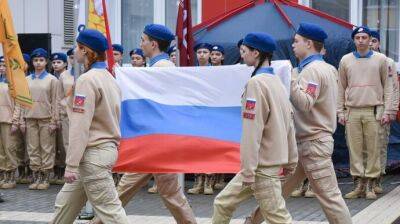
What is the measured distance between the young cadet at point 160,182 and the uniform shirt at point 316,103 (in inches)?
48.5

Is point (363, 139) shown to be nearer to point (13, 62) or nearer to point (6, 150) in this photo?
point (13, 62)

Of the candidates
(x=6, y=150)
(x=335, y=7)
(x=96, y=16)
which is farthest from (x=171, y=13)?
(x=96, y=16)

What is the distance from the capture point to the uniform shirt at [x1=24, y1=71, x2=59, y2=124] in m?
13.0

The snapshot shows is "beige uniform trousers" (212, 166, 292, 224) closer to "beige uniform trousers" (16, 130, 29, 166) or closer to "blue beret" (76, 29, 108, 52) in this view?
"blue beret" (76, 29, 108, 52)

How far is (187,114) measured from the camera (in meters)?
8.52

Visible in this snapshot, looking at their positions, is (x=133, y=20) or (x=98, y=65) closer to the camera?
(x=98, y=65)

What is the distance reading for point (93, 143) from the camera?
22.7 feet

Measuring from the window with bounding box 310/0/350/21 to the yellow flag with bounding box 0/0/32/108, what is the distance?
25.6 ft

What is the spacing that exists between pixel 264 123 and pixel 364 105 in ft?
16.7

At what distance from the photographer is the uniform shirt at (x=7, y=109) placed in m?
13.2

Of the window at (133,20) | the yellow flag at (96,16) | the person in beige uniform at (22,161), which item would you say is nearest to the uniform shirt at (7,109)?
the person in beige uniform at (22,161)

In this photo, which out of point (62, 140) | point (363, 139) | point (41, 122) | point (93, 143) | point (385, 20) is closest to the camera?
point (93, 143)

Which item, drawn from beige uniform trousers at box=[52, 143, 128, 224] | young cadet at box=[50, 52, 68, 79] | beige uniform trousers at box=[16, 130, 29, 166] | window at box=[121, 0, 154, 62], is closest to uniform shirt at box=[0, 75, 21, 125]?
beige uniform trousers at box=[16, 130, 29, 166]

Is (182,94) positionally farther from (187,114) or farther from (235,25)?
(235,25)
